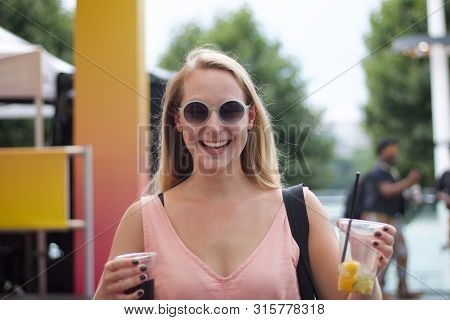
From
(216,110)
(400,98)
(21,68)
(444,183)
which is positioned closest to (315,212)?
(216,110)

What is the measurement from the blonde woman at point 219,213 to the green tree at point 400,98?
19.1 meters

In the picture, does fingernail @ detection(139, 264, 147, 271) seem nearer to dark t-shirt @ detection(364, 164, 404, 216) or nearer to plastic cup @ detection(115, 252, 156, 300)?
plastic cup @ detection(115, 252, 156, 300)

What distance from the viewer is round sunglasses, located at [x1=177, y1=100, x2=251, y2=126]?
1287 millimetres

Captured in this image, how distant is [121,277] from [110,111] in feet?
9.09

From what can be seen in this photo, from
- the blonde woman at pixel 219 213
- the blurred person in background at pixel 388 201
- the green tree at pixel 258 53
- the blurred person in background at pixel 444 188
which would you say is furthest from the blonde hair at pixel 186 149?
the green tree at pixel 258 53

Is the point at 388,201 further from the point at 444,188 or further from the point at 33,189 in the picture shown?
the point at 33,189

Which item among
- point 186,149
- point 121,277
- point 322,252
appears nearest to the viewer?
point 121,277

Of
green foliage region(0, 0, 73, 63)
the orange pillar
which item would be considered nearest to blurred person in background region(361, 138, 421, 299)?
the orange pillar

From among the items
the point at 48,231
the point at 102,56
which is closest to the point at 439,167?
the point at 48,231

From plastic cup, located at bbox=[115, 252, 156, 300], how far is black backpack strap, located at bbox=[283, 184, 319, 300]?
0.26 meters

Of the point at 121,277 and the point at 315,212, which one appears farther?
the point at 315,212

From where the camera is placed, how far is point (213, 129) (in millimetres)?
1279

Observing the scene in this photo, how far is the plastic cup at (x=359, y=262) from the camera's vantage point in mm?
1167
